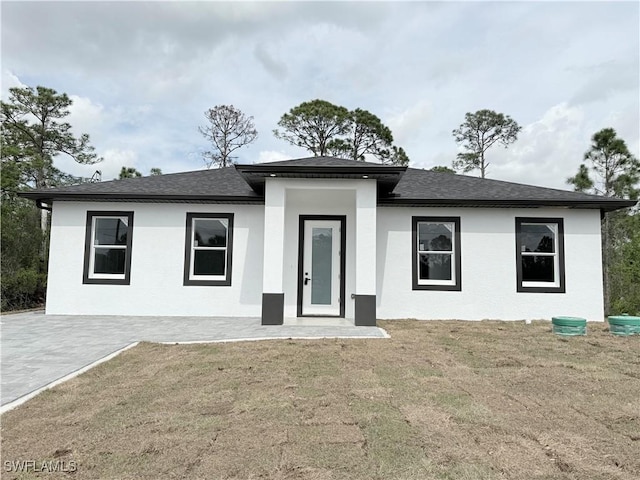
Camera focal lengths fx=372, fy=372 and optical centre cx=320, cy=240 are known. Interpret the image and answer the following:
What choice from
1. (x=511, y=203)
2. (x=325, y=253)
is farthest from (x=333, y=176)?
(x=511, y=203)

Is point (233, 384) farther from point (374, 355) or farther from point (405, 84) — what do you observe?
point (405, 84)

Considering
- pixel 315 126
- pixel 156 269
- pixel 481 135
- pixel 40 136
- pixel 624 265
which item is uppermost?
pixel 481 135

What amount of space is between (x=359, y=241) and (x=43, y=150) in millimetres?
20841

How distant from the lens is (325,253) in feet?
31.8

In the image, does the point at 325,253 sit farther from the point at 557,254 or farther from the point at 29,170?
the point at 29,170

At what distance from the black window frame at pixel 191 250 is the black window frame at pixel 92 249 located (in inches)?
57.9

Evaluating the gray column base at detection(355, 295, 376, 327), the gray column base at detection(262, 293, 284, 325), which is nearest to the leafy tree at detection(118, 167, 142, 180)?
the gray column base at detection(262, 293, 284, 325)

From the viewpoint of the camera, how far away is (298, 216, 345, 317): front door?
9555 millimetres

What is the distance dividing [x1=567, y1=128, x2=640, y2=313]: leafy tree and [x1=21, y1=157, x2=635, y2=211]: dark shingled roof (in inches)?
478

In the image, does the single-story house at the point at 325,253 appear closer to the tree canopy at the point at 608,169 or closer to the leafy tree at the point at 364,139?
the tree canopy at the point at 608,169

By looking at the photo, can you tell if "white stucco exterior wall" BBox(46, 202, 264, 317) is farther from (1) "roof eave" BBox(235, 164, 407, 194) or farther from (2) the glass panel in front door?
(1) "roof eave" BBox(235, 164, 407, 194)

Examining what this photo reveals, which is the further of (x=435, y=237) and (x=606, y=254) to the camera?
(x=606, y=254)

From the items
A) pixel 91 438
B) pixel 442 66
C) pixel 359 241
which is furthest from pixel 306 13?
pixel 91 438

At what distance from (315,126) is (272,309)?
20.5 metres
